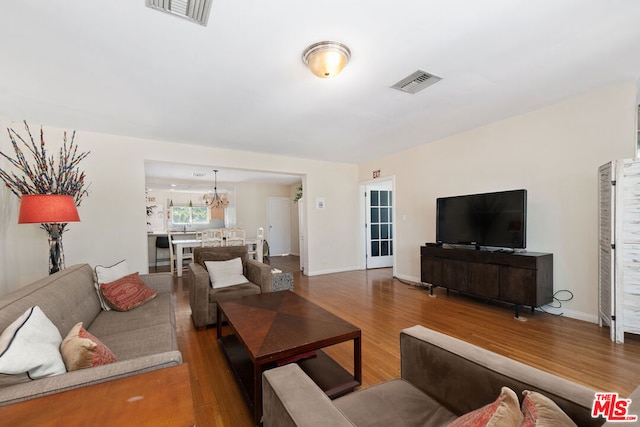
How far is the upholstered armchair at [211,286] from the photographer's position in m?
2.83

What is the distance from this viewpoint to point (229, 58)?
2121 mm

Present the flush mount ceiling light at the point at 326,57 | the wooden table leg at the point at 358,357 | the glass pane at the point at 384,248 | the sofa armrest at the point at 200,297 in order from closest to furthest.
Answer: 1. the wooden table leg at the point at 358,357
2. the flush mount ceiling light at the point at 326,57
3. the sofa armrest at the point at 200,297
4. the glass pane at the point at 384,248

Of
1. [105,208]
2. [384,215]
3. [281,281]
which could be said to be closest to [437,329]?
[281,281]

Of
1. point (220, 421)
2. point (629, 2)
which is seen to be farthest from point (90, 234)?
point (629, 2)

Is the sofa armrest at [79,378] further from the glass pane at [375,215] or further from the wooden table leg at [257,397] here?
the glass pane at [375,215]

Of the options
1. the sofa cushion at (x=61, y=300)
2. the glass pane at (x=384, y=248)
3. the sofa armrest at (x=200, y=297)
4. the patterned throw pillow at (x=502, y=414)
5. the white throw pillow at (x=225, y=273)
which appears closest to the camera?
the patterned throw pillow at (x=502, y=414)

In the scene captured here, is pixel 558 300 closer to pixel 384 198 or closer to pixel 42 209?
pixel 384 198

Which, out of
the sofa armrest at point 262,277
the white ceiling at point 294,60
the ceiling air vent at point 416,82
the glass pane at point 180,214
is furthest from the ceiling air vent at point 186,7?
the glass pane at point 180,214

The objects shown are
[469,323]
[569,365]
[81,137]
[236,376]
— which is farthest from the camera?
[81,137]

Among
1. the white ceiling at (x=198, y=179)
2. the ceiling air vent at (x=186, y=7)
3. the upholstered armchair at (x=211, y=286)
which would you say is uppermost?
the ceiling air vent at (x=186, y=7)

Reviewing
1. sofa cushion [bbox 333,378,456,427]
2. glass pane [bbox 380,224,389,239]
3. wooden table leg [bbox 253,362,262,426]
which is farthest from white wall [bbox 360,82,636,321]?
wooden table leg [bbox 253,362,262,426]

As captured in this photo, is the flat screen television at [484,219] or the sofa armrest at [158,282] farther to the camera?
the flat screen television at [484,219]

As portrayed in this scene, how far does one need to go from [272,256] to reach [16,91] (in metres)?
6.64

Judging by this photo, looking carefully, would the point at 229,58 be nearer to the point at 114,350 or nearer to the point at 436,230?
the point at 114,350
